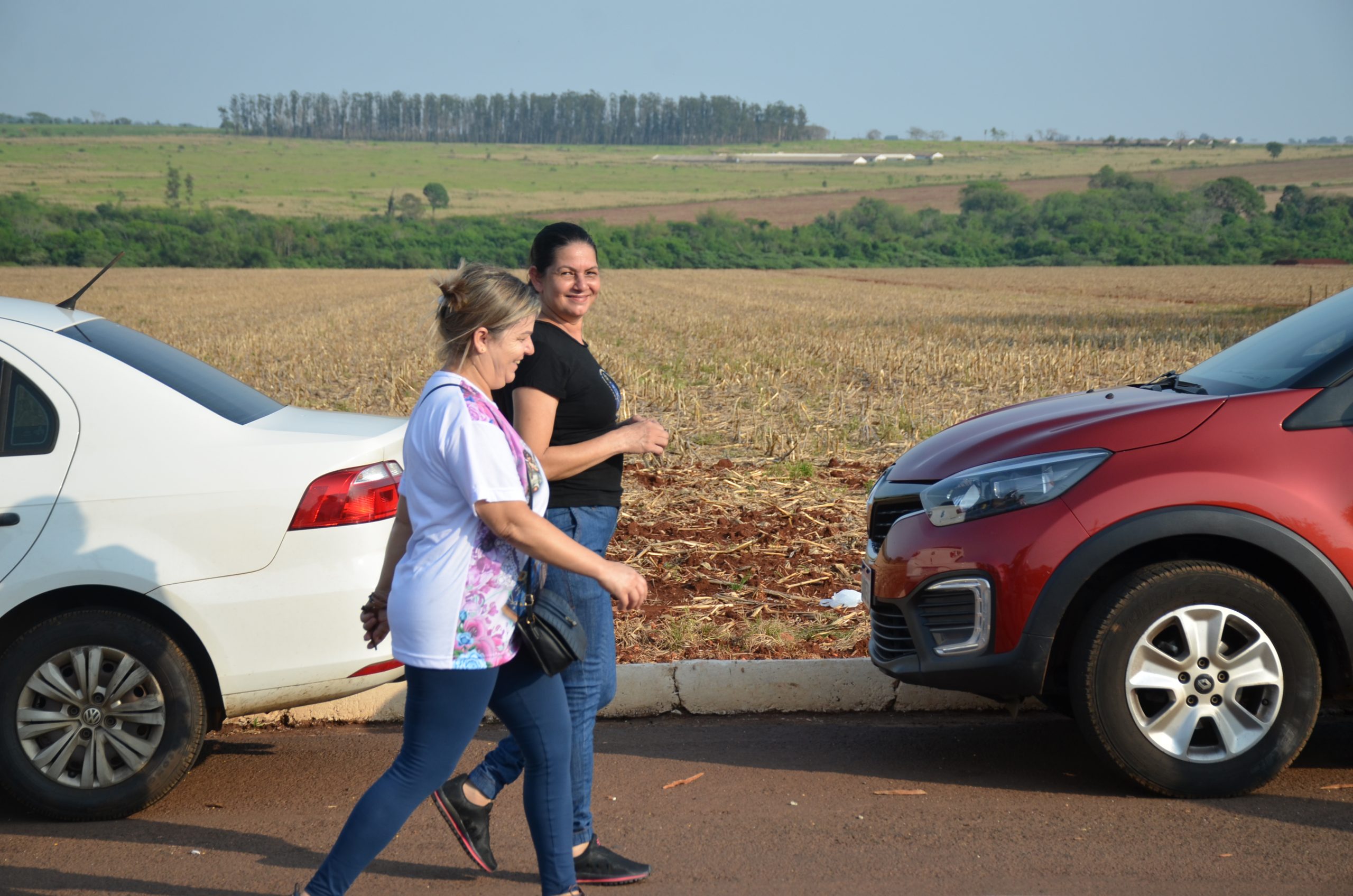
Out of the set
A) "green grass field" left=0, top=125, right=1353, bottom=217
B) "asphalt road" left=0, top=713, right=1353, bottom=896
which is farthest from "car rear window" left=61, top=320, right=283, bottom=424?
"green grass field" left=0, top=125, right=1353, bottom=217

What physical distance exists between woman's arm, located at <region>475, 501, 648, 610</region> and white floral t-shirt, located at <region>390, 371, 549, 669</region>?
0.03 meters

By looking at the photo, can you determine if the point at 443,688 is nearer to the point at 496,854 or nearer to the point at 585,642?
the point at 585,642

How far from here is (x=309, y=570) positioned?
160 inches

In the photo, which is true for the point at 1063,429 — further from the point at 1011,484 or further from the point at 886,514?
the point at 886,514

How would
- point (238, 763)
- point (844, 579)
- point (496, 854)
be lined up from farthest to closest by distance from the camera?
point (844, 579) → point (238, 763) → point (496, 854)

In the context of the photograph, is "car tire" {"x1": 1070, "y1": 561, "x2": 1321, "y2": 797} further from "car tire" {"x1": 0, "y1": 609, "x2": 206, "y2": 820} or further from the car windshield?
"car tire" {"x1": 0, "y1": 609, "x2": 206, "y2": 820}

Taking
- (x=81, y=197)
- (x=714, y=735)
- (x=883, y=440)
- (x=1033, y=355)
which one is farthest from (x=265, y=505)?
(x=81, y=197)

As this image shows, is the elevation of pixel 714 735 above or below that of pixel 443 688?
below

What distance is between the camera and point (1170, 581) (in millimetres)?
3998

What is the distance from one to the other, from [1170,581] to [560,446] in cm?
202

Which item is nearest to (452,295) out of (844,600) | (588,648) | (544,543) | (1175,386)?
(544,543)

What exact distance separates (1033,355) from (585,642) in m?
18.0

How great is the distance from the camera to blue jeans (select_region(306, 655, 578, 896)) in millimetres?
2945

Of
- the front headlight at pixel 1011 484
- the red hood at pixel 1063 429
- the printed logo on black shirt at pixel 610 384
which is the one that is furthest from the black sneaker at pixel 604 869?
the red hood at pixel 1063 429
